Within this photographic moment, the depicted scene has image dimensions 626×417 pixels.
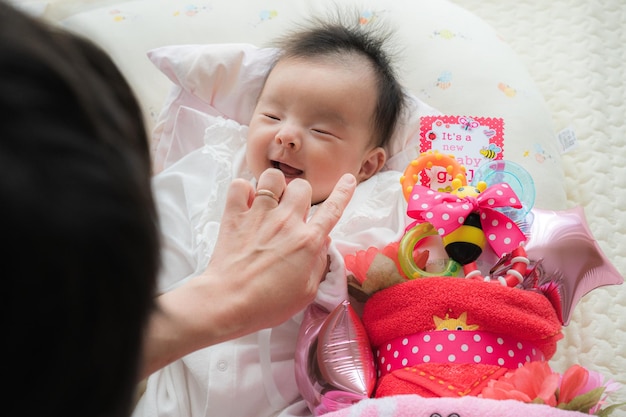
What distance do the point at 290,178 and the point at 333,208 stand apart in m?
0.33

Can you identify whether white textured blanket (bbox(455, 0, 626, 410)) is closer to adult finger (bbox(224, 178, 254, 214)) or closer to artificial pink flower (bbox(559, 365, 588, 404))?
artificial pink flower (bbox(559, 365, 588, 404))

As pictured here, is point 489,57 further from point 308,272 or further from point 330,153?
point 308,272

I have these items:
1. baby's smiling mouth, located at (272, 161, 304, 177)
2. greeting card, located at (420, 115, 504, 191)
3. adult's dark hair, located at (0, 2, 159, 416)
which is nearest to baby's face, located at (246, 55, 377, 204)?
baby's smiling mouth, located at (272, 161, 304, 177)

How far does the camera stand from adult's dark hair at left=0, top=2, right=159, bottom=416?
0.44m

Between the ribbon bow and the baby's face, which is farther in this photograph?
the baby's face

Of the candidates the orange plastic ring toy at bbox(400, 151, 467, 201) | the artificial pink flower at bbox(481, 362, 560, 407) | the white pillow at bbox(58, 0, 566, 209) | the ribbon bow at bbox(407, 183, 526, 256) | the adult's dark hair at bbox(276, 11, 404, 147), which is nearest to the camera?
the artificial pink flower at bbox(481, 362, 560, 407)

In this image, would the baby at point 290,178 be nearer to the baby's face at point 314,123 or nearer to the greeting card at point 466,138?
the baby's face at point 314,123

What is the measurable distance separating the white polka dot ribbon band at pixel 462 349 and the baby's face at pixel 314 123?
1.30ft

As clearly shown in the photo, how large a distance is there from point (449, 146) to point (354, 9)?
24.9 inches

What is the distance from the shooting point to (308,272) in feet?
3.31

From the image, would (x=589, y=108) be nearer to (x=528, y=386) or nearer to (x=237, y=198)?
(x=528, y=386)

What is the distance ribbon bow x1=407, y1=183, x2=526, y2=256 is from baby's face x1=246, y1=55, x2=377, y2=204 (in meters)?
0.24

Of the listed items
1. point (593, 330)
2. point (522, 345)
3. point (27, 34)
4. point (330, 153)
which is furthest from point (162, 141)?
point (27, 34)

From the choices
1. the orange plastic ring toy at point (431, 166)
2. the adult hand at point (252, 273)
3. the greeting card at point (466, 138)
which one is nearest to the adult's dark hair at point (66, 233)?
the adult hand at point (252, 273)
